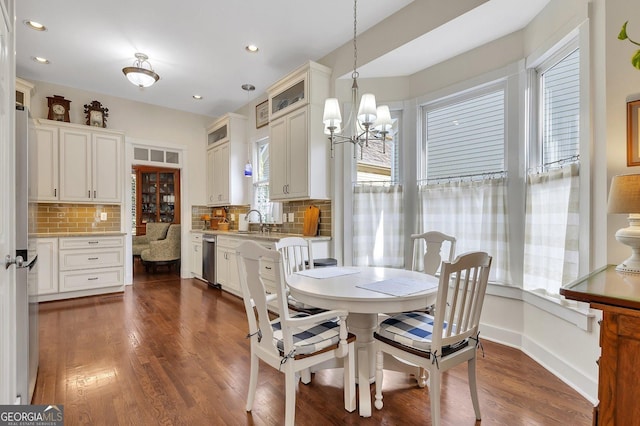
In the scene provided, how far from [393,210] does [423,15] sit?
1.89 metres

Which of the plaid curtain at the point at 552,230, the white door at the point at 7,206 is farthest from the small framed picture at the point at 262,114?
the plaid curtain at the point at 552,230

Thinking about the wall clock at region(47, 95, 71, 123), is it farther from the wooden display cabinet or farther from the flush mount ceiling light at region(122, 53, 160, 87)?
the wooden display cabinet

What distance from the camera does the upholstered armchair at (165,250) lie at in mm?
6102

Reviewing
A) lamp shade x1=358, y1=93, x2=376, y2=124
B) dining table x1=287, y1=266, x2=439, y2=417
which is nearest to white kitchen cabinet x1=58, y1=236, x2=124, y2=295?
dining table x1=287, y1=266, x2=439, y2=417

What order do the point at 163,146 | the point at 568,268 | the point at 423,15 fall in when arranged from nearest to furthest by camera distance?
the point at 568,268
the point at 423,15
the point at 163,146

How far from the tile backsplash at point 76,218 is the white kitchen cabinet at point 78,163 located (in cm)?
31

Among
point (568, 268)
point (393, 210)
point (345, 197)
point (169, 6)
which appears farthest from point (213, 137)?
point (568, 268)

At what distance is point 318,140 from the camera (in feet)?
12.5

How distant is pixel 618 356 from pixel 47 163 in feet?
19.8

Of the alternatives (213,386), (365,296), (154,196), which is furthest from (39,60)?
(365,296)

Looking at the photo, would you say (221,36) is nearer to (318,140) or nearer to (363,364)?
(318,140)

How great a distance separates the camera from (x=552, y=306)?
93.3 inches

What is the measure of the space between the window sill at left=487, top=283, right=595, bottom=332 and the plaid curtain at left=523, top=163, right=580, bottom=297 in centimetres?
7

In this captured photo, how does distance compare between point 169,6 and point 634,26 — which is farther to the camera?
point 169,6
